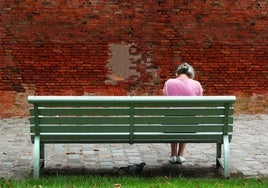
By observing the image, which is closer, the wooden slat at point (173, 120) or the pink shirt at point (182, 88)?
the wooden slat at point (173, 120)

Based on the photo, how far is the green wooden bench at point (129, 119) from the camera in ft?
18.4

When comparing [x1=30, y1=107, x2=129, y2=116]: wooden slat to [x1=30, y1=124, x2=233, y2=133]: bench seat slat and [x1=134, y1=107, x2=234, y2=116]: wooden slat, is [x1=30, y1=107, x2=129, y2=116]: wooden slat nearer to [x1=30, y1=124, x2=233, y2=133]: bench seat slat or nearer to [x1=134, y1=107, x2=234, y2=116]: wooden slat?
[x1=30, y1=124, x2=233, y2=133]: bench seat slat

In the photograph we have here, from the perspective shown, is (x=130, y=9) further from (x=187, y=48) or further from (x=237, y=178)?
(x=237, y=178)

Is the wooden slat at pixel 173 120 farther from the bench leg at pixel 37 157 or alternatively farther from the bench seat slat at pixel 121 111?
the bench leg at pixel 37 157

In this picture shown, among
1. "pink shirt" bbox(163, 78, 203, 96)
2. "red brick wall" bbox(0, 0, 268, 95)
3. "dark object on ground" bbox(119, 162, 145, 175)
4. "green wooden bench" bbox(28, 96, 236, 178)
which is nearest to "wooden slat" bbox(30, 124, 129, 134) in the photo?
"green wooden bench" bbox(28, 96, 236, 178)

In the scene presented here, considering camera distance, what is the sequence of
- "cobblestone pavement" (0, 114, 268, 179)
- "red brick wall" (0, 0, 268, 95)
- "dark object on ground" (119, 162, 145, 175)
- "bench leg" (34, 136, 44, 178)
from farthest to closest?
"red brick wall" (0, 0, 268, 95) < "cobblestone pavement" (0, 114, 268, 179) < "dark object on ground" (119, 162, 145, 175) < "bench leg" (34, 136, 44, 178)

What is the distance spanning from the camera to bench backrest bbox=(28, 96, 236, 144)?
5.61 meters

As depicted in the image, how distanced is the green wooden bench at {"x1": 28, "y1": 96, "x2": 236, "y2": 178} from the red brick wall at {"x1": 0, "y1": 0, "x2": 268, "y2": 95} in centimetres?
578

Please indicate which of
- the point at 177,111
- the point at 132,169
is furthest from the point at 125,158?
the point at 177,111

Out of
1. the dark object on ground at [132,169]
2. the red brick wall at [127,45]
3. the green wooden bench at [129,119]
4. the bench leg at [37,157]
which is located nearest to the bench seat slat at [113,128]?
the green wooden bench at [129,119]

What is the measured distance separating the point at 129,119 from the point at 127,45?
5.93 meters

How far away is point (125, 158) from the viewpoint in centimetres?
702

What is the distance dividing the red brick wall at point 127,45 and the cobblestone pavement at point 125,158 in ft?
8.32

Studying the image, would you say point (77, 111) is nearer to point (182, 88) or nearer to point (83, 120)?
point (83, 120)
